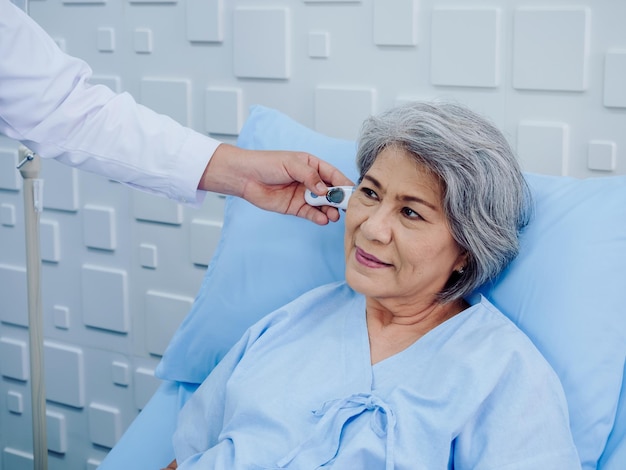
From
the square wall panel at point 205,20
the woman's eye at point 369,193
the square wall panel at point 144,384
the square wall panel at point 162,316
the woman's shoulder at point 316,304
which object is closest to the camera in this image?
the woman's eye at point 369,193

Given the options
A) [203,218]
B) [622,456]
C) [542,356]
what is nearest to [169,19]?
[203,218]

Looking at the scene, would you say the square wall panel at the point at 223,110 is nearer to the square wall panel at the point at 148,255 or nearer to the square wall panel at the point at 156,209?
the square wall panel at the point at 156,209

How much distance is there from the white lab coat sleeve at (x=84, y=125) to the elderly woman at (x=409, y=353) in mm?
353

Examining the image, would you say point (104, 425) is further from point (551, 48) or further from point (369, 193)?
point (551, 48)

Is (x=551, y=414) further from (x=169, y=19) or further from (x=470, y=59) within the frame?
(x=169, y=19)

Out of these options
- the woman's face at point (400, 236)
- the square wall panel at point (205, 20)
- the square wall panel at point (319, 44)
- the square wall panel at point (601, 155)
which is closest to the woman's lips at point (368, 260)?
the woman's face at point (400, 236)

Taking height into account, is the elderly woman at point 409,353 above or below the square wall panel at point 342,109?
below

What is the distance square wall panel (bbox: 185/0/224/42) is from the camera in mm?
2207

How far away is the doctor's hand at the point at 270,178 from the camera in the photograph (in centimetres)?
176

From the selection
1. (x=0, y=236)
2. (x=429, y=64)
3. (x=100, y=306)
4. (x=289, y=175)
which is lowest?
(x=100, y=306)

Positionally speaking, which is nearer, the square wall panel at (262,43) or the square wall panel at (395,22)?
the square wall panel at (395,22)

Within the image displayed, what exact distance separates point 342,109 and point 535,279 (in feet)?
2.29

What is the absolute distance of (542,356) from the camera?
148 cm

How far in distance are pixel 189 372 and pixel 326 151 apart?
54cm
